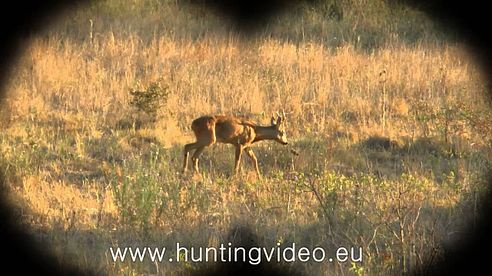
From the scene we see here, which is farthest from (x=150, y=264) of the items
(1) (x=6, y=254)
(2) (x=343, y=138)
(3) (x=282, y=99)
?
(3) (x=282, y=99)

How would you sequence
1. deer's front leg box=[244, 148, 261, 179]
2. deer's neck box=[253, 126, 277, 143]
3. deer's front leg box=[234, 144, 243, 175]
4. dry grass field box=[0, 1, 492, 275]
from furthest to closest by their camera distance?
deer's neck box=[253, 126, 277, 143] < deer's front leg box=[234, 144, 243, 175] < deer's front leg box=[244, 148, 261, 179] < dry grass field box=[0, 1, 492, 275]

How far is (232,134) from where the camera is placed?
8805mm

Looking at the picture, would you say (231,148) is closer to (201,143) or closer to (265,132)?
(265,132)

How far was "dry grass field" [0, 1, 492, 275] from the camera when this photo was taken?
21.8ft

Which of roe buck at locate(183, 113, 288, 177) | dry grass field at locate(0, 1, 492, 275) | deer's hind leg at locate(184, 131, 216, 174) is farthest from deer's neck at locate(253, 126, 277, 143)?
deer's hind leg at locate(184, 131, 216, 174)

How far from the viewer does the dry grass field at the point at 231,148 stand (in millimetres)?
6633

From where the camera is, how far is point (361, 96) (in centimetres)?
1105

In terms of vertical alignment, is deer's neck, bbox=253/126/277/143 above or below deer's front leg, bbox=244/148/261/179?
above

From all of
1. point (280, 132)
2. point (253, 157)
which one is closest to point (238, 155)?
point (253, 157)

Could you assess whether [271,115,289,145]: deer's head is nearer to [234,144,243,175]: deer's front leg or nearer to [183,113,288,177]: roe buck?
[183,113,288,177]: roe buck

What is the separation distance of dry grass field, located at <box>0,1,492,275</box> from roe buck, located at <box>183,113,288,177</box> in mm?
237

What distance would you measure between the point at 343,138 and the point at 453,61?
3102 millimetres

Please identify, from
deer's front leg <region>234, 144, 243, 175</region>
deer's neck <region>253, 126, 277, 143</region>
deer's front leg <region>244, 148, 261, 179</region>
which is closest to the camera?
deer's front leg <region>244, 148, 261, 179</region>

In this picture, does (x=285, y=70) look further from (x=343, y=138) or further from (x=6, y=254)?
(x=6, y=254)
